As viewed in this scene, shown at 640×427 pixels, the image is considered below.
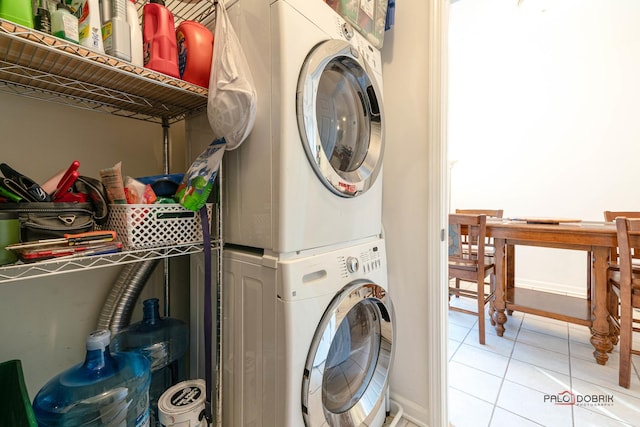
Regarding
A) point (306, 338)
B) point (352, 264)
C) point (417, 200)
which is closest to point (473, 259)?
point (417, 200)

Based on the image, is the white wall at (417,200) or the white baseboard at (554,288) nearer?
the white wall at (417,200)

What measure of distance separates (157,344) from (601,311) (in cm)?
252

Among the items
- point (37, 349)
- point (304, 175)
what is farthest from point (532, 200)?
point (37, 349)

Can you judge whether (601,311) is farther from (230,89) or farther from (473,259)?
(230,89)

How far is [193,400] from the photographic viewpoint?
0.81m

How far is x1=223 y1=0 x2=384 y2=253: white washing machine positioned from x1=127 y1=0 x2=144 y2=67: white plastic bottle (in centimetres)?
28

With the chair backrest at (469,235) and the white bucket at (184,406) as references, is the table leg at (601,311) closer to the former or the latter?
the chair backrest at (469,235)

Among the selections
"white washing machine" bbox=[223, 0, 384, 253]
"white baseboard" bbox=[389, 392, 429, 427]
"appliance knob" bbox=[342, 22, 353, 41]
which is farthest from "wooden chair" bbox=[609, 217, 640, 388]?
"appliance knob" bbox=[342, 22, 353, 41]

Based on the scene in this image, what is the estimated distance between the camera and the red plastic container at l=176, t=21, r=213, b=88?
0.80 metres

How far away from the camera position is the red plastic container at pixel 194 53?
801 mm

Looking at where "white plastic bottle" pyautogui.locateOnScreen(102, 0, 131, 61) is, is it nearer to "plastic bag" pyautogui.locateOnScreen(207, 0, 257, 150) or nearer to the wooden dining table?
"plastic bag" pyautogui.locateOnScreen(207, 0, 257, 150)

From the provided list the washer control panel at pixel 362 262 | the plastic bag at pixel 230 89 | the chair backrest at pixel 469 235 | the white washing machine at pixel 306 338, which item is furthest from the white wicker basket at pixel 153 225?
the chair backrest at pixel 469 235

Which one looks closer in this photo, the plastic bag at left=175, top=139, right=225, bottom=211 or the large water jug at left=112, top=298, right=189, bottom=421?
the plastic bag at left=175, top=139, right=225, bottom=211

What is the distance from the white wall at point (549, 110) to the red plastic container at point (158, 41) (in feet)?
8.16
